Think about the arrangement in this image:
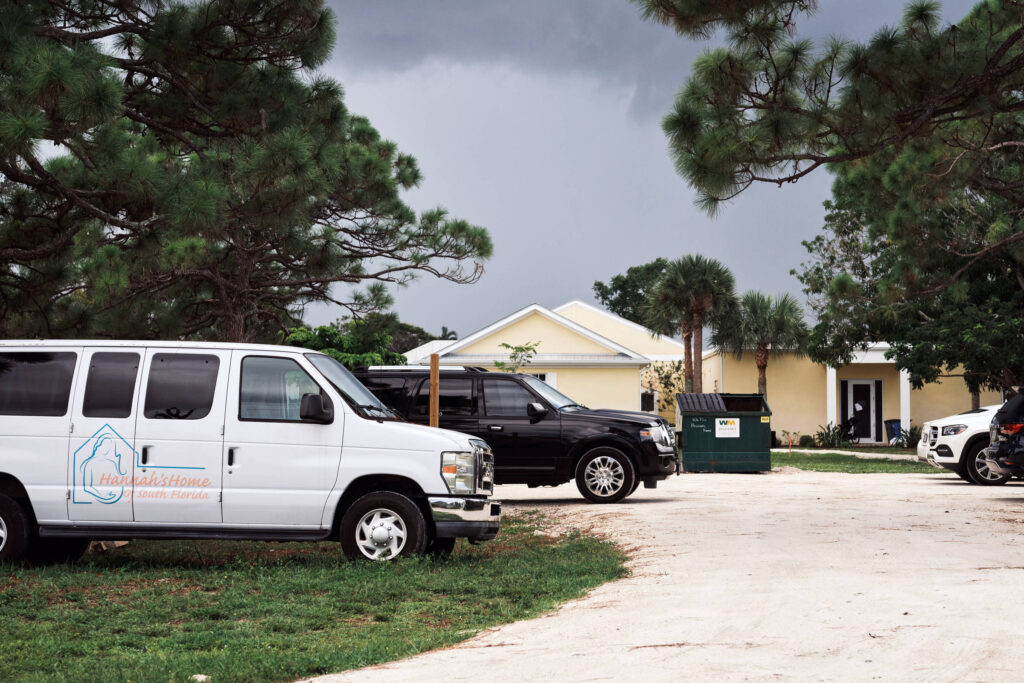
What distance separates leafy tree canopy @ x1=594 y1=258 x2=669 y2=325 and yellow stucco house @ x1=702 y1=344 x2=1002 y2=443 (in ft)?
140

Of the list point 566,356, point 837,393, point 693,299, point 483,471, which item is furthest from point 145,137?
point 837,393

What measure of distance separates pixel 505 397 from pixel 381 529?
6.39 metres

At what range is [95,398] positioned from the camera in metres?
9.98

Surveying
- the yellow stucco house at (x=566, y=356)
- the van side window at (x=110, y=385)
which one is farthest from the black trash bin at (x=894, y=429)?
the van side window at (x=110, y=385)

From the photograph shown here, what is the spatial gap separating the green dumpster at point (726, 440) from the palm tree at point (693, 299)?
15.4m

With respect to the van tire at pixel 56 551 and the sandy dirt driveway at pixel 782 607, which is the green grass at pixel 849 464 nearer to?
the sandy dirt driveway at pixel 782 607

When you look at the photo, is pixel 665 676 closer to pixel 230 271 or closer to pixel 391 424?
pixel 391 424

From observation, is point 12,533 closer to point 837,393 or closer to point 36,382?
point 36,382

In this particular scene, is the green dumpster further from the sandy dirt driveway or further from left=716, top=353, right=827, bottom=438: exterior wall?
left=716, top=353, right=827, bottom=438: exterior wall

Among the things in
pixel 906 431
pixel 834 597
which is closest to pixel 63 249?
pixel 834 597

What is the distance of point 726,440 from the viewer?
2517 centimetres

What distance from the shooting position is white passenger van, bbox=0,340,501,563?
9781mm

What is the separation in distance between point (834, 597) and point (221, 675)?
4.43m

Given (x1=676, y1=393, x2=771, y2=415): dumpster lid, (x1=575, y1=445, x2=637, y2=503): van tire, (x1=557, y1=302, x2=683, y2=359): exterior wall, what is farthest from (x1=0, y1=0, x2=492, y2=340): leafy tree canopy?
(x1=557, y1=302, x2=683, y2=359): exterior wall
